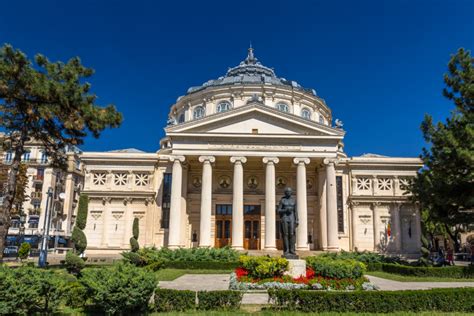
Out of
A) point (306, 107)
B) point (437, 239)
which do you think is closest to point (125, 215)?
point (306, 107)

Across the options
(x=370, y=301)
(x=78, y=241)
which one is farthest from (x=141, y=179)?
(x=370, y=301)

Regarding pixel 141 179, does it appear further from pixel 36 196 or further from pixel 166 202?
pixel 36 196

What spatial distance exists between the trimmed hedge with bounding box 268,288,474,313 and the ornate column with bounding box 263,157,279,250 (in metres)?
20.4

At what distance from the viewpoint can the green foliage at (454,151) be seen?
70.0 ft

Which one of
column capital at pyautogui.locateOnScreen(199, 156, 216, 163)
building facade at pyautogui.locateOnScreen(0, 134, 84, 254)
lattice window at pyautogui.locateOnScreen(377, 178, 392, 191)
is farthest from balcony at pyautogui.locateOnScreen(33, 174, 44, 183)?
lattice window at pyautogui.locateOnScreen(377, 178, 392, 191)

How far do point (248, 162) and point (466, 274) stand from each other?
781 inches

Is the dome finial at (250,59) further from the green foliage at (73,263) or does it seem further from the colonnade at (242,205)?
the green foliage at (73,263)

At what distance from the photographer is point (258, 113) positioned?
112 ft

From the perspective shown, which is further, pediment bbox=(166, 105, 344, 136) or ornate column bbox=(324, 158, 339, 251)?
pediment bbox=(166, 105, 344, 136)

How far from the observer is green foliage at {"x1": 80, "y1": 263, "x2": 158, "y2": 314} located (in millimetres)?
8781

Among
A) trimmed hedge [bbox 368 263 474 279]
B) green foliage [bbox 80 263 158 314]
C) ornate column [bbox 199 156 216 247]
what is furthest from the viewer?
ornate column [bbox 199 156 216 247]

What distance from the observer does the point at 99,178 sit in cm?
3797

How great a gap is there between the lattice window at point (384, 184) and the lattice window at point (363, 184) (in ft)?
3.53

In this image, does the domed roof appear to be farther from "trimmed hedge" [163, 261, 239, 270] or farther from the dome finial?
"trimmed hedge" [163, 261, 239, 270]
